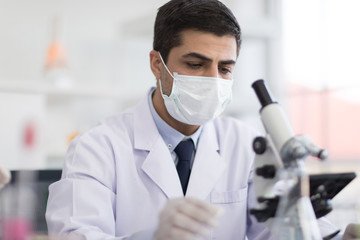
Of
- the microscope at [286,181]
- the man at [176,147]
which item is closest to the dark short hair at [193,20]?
the man at [176,147]

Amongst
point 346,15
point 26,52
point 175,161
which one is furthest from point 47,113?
point 346,15

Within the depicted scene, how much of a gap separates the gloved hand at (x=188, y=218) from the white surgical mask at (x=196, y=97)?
67 centimetres

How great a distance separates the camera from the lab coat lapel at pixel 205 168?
1585 mm

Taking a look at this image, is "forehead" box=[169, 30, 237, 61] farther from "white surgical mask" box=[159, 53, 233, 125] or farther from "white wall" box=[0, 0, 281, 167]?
"white wall" box=[0, 0, 281, 167]

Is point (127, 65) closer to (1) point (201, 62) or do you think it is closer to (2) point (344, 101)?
(2) point (344, 101)

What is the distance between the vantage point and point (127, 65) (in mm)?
3793

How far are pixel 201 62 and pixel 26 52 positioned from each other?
2.21m

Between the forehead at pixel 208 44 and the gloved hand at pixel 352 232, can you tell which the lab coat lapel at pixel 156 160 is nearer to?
the forehead at pixel 208 44

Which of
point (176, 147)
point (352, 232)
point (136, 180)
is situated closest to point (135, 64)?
point (176, 147)

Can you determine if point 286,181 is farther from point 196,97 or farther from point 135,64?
point 135,64

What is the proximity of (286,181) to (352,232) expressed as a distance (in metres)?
0.34

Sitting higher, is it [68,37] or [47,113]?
[68,37]

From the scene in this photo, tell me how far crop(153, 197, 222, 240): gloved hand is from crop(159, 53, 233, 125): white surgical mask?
67 cm

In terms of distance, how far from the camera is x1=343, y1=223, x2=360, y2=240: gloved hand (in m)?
1.21
